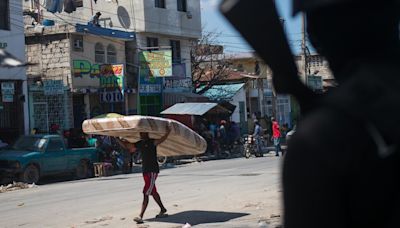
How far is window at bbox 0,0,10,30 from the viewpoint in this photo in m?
26.0

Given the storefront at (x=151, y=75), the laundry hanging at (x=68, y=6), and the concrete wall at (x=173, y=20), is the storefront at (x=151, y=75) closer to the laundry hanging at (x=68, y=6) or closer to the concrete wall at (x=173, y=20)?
the concrete wall at (x=173, y=20)

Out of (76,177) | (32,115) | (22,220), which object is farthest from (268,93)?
(22,220)

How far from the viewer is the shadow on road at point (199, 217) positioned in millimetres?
10859

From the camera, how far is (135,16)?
1388 inches

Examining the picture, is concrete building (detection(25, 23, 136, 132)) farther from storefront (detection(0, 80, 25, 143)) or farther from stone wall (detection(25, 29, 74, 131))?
storefront (detection(0, 80, 25, 143))

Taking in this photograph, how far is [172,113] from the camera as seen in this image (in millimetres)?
30812

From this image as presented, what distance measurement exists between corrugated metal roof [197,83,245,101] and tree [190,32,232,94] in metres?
0.32

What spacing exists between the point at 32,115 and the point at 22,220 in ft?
53.6

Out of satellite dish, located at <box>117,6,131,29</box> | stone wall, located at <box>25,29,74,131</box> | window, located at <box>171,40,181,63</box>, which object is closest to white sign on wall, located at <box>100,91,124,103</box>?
stone wall, located at <box>25,29,74,131</box>

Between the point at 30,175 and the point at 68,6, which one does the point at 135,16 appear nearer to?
the point at 68,6

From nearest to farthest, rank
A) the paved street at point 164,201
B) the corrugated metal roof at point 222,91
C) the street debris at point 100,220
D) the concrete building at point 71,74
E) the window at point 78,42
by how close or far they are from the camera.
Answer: the paved street at point 164,201 → the street debris at point 100,220 → the concrete building at point 71,74 → the window at point 78,42 → the corrugated metal roof at point 222,91

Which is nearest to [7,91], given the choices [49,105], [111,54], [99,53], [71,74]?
[49,105]

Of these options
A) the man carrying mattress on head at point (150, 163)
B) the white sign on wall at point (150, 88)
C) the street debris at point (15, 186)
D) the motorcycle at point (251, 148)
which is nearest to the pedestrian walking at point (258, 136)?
the motorcycle at point (251, 148)

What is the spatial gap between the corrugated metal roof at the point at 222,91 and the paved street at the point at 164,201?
20752 mm
